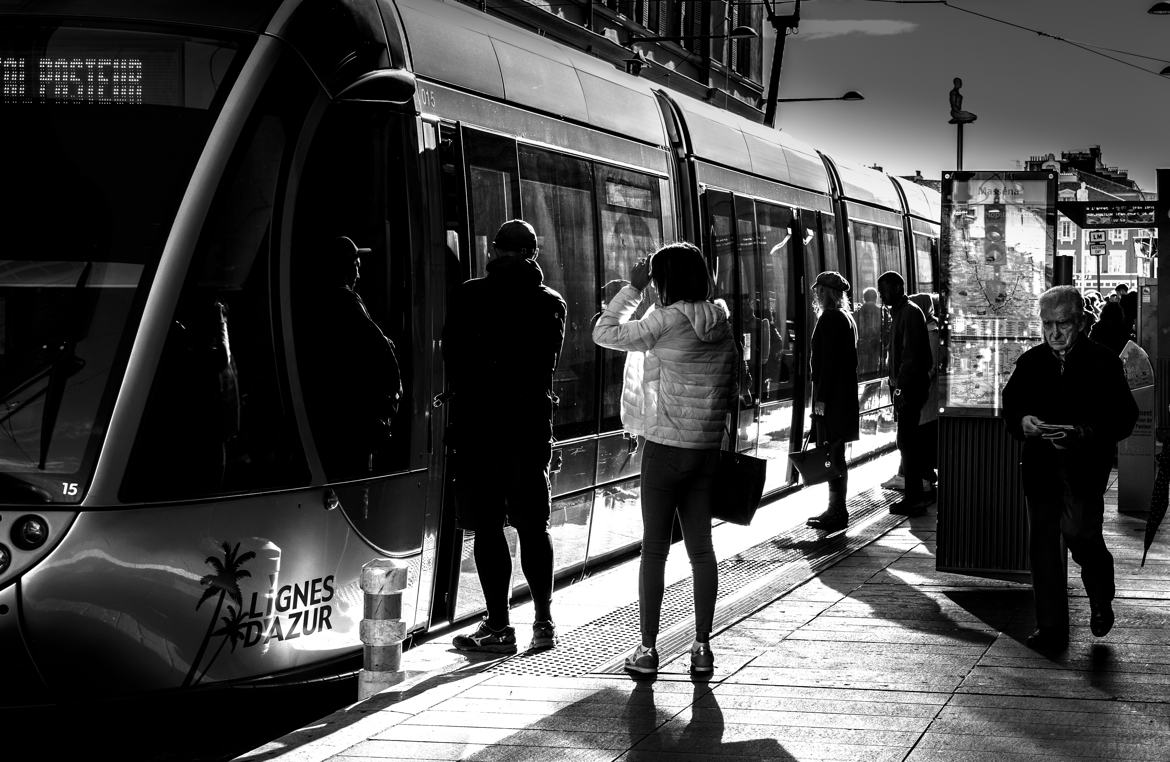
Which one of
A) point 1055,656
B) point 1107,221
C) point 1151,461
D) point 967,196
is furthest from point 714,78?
point 1055,656

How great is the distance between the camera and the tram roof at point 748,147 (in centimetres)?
1120

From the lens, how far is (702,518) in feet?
21.7

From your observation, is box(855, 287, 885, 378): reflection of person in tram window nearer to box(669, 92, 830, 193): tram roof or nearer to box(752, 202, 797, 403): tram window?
box(669, 92, 830, 193): tram roof

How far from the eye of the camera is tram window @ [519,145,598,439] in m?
8.20

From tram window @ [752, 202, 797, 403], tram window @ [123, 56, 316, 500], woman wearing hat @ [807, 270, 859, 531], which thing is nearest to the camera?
tram window @ [123, 56, 316, 500]

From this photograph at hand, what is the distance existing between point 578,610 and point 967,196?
3070 millimetres

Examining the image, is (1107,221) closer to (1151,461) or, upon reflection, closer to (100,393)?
(1151,461)

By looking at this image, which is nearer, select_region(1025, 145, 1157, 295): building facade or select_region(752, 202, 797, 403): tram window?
select_region(752, 202, 797, 403): tram window

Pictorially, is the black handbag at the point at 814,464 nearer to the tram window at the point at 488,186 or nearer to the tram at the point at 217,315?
the tram window at the point at 488,186

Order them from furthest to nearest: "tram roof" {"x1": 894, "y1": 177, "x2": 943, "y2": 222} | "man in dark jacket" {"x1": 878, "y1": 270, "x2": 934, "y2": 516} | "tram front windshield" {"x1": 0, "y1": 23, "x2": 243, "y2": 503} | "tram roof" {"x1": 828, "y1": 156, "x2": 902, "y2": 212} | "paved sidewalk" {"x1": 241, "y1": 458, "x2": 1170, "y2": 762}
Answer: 1. "tram roof" {"x1": 894, "y1": 177, "x2": 943, "y2": 222}
2. "tram roof" {"x1": 828, "y1": 156, "x2": 902, "y2": 212}
3. "man in dark jacket" {"x1": 878, "y1": 270, "x2": 934, "y2": 516}
4. "tram front windshield" {"x1": 0, "y1": 23, "x2": 243, "y2": 503}
5. "paved sidewalk" {"x1": 241, "y1": 458, "x2": 1170, "y2": 762}

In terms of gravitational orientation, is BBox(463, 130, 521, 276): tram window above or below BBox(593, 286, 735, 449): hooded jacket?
above

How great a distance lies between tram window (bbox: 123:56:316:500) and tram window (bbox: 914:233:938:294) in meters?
15.1

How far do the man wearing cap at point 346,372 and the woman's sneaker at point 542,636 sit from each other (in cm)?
113

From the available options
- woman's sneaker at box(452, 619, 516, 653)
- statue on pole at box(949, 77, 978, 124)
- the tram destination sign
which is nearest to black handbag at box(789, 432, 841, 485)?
woman's sneaker at box(452, 619, 516, 653)
